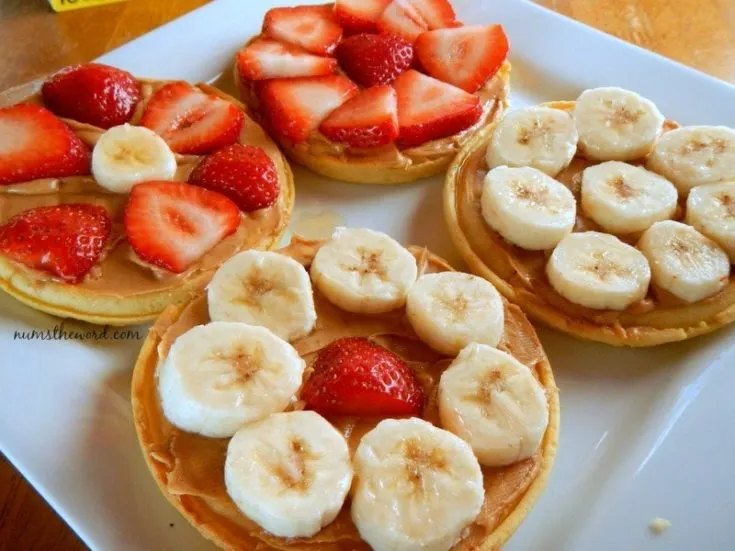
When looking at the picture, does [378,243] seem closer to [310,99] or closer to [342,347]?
[342,347]

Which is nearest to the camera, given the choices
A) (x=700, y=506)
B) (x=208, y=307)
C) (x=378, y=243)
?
(x=700, y=506)

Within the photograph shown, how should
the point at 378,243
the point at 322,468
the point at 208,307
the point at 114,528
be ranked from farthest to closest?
the point at 378,243, the point at 208,307, the point at 114,528, the point at 322,468

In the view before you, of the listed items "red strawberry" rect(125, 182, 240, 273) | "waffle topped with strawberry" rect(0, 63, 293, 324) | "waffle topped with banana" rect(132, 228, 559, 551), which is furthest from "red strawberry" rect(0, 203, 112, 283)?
"waffle topped with banana" rect(132, 228, 559, 551)

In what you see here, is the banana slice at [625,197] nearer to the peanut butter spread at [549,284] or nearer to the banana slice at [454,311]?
the peanut butter spread at [549,284]

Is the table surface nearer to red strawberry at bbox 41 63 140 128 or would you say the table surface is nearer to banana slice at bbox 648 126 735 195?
red strawberry at bbox 41 63 140 128

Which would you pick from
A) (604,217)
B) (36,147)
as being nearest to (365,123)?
(604,217)

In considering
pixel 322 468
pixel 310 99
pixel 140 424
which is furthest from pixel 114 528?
pixel 310 99
